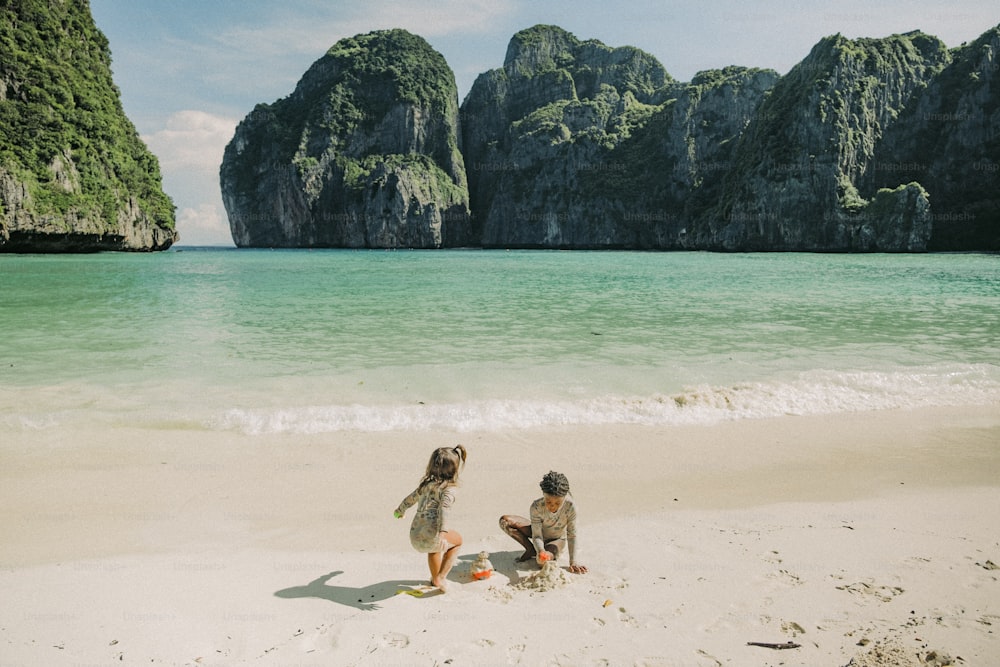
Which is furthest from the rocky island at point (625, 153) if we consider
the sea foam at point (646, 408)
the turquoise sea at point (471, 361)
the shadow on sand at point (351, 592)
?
the shadow on sand at point (351, 592)

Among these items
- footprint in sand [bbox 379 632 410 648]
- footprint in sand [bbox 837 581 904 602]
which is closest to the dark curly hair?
footprint in sand [bbox 379 632 410 648]

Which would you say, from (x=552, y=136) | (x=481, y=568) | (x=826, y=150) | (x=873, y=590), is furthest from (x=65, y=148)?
(x=552, y=136)

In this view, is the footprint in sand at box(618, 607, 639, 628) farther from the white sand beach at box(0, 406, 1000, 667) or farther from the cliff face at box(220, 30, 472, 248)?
the cliff face at box(220, 30, 472, 248)

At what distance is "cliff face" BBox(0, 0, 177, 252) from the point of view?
169ft

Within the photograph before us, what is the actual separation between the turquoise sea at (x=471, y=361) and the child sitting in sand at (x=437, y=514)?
3305mm

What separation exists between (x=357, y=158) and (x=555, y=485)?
165m

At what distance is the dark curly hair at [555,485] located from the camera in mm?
4199

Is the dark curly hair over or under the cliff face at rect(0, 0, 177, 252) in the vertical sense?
under

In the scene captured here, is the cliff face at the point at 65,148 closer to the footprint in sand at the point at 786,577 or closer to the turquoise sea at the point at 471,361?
the turquoise sea at the point at 471,361

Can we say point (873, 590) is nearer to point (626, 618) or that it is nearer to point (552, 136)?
point (626, 618)

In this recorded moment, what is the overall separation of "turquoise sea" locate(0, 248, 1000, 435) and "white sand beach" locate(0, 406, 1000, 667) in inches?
38.7

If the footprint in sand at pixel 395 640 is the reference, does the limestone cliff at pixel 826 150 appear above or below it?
above

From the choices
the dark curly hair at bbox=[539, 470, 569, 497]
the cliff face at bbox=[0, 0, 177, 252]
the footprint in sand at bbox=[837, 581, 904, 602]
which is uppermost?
the cliff face at bbox=[0, 0, 177, 252]

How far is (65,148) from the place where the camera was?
189 ft
